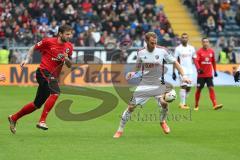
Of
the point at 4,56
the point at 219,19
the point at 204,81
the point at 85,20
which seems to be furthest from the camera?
the point at 219,19

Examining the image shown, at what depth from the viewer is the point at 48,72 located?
47.3 ft

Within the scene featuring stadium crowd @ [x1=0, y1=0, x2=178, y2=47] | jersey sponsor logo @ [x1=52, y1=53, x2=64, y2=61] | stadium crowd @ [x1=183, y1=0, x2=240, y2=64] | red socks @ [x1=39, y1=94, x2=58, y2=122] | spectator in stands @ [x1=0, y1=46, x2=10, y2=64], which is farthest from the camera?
stadium crowd @ [x1=183, y1=0, x2=240, y2=64]

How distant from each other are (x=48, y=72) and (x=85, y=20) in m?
22.9

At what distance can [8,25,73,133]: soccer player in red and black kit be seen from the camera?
14172 millimetres

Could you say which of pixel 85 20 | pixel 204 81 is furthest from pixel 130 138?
pixel 85 20

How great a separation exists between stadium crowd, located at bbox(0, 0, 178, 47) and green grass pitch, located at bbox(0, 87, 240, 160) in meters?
14.8

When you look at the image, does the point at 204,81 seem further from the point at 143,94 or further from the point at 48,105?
the point at 48,105

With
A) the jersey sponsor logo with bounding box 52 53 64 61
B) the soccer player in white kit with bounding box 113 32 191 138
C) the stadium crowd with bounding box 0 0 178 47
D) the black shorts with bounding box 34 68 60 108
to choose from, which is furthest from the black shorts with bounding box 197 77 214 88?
the stadium crowd with bounding box 0 0 178 47

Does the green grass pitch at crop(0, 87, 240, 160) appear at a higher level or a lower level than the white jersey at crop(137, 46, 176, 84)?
lower

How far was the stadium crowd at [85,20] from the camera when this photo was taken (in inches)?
1363

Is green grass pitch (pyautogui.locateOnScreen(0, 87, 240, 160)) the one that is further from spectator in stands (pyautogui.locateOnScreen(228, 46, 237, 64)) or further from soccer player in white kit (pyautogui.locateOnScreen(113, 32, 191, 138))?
spectator in stands (pyautogui.locateOnScreen(228, 46, 237, 64))

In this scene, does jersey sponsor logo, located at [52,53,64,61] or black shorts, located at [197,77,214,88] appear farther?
black shorts, located at [197,77,214,88]

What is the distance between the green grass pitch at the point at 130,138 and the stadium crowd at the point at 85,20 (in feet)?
48.7

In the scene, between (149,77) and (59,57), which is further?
(59,57)
